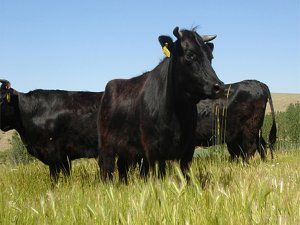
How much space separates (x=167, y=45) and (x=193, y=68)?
0.65 meters

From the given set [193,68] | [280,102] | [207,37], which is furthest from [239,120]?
[280,102]

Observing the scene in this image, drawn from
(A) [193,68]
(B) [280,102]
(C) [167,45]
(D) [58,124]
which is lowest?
(B) [280,102]

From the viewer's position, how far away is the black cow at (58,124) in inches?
338

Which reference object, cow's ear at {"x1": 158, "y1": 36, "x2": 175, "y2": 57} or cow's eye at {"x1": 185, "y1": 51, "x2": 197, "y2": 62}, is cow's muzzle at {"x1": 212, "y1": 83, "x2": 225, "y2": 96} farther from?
cow's ear at {"x1": 158, "y1": 36, "x2": 175, "y2": 57}

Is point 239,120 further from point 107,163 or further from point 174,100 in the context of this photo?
point 174,100

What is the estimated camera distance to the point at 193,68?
196 inches

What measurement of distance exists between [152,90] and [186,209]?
3.11 meters

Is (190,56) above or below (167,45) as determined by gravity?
below

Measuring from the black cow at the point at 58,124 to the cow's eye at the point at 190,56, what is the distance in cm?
411

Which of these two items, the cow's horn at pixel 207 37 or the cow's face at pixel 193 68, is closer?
the cow's face at pixel 193 68

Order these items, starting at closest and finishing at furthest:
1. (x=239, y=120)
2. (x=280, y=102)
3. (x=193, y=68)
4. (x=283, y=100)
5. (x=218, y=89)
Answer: (x=218, y=89)
(x=193, y=68)
(x=239, y=120)
(x=280, y=102)
(x=283, y=100)

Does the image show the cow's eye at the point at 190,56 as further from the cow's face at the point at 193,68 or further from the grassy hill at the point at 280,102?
the grassy hill at the point at 280,102

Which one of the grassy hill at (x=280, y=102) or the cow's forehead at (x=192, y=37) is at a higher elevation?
the cow's forehead at (x=192, y=37)

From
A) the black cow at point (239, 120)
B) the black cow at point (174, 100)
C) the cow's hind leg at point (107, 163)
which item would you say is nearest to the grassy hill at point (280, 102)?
the black cow at point (239, 120)
